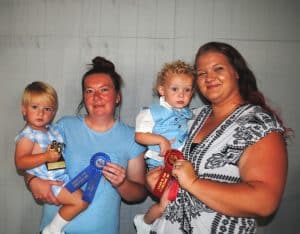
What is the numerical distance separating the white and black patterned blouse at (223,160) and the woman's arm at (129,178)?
12.3 inches

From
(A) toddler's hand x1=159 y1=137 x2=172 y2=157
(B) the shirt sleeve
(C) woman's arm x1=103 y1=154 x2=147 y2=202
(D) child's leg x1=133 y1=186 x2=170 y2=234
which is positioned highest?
(B) the shirt sleeve

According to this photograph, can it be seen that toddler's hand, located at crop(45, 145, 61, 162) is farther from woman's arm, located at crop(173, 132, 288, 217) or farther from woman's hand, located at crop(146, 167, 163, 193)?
woman's arm, located at crop(173, 132, 288, 217)

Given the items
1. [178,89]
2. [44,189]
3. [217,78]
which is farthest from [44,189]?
[217,78]

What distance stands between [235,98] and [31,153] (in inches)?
41.6

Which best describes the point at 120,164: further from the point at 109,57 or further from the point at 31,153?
the point at 109,57

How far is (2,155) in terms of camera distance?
1956 mm

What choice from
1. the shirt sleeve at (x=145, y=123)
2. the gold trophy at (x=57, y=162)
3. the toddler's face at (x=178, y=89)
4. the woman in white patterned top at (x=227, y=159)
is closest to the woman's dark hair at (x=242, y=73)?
the woman in white patterned top at (x=227, y=159)

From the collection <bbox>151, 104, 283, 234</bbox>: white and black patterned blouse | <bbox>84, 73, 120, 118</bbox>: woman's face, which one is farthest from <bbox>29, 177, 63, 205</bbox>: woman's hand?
<bbox>151, 104, 283, 234</bbox>: white and black patterned blouse

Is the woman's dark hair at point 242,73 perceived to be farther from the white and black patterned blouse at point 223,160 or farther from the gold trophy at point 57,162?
the gold trophy at point 57,162

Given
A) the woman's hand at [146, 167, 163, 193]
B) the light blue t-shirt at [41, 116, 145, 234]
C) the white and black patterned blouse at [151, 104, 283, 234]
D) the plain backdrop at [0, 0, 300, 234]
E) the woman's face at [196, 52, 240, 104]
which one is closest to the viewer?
the white and black patterned blouse at [151, 104, 283, 234]

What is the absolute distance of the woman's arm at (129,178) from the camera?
1.40 meters

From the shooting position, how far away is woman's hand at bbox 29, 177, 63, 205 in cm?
147

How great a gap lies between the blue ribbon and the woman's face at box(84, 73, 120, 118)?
9.0 inches

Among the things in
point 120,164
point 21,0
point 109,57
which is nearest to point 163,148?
point 120,164
